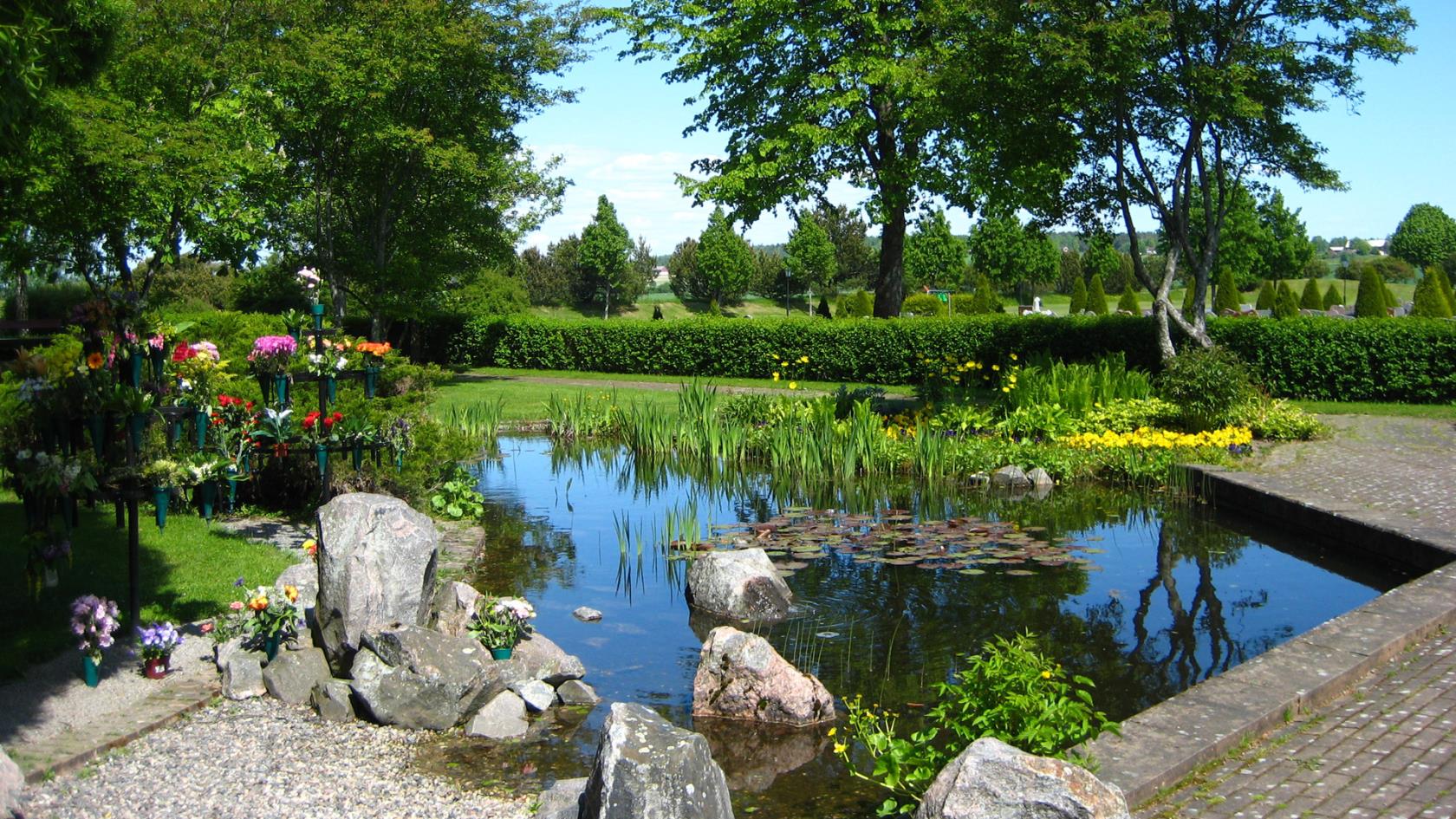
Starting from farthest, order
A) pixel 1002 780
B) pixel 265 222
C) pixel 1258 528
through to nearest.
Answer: pixel 265 222 < pixel 1258 528 < pixel 1002 780

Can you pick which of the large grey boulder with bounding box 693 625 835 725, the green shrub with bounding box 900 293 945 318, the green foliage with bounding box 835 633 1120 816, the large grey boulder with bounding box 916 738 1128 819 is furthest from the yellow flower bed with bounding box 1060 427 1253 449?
the green shrub with bounding box 900 293 945 318

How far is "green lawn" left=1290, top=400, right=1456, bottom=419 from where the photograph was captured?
54.3ft

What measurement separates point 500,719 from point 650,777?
206cm

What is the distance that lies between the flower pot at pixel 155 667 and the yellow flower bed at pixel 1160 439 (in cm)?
1005

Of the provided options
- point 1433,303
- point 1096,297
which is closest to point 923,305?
point 1096,297

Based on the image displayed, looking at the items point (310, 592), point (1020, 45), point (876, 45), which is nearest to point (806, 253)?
point (876, 45)

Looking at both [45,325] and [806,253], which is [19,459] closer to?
[45,325]

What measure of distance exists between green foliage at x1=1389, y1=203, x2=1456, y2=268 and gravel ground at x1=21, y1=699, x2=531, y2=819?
6670 centimetres

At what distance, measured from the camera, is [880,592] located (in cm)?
837

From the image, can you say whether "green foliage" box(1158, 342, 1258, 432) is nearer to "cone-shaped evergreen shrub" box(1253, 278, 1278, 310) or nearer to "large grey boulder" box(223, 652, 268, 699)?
"large grey boulder" box(223, 652, 268, 699)

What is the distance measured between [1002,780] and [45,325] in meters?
28.2

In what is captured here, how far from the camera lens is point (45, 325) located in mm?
26562

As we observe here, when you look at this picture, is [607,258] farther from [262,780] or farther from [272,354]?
[262,780]

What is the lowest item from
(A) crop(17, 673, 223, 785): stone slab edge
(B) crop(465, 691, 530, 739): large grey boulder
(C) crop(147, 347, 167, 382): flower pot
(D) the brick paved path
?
(B) crop(465, 691, 530, 739): large grey boulder
